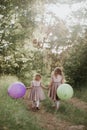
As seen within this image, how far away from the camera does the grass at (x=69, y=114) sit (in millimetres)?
10016

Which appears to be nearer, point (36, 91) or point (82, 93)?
point (36, 91)

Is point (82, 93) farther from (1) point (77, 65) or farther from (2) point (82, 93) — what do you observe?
(1) point (77, 65)

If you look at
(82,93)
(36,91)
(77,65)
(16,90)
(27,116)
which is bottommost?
(82,93)

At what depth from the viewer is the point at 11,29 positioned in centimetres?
1698

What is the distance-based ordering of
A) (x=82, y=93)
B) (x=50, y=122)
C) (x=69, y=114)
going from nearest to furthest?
(x=50, y=122) < (x=69, y=114) < (x=82, y=93)

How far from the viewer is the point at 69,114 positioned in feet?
35.5

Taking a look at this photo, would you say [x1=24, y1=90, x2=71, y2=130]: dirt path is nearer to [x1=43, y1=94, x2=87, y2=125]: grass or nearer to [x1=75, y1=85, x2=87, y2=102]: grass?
[x1=43, y1=94, x2=87, y2=125]: grass

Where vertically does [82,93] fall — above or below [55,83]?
below

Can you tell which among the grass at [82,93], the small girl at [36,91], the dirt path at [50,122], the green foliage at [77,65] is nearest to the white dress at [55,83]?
the small girl at [36,91]

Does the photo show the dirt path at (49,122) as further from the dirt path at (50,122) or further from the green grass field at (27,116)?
the green grass field at (27,116)

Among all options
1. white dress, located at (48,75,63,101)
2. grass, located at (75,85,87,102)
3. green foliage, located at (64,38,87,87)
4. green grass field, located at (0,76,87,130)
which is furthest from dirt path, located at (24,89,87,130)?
green foliage, located at (64,38,87,87)

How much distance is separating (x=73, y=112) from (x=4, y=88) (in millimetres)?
3617

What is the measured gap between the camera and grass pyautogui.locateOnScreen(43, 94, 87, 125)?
10.0m

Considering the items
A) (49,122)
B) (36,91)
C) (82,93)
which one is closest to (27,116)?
(49,122)
